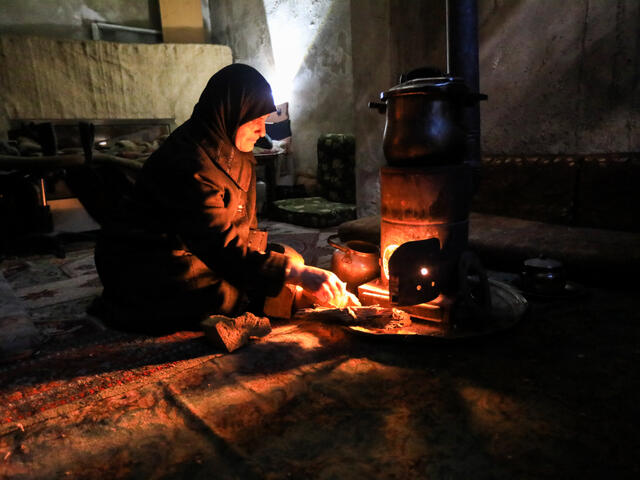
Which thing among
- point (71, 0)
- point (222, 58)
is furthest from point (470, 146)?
point (71, 0)

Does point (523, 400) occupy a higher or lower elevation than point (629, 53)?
lower

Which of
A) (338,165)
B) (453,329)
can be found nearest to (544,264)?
(453,329)

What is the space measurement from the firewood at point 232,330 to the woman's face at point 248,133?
3.51 feet

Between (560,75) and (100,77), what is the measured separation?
340 inches

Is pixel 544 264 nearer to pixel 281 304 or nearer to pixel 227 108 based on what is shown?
pixel 281 304

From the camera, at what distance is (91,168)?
5477 mm

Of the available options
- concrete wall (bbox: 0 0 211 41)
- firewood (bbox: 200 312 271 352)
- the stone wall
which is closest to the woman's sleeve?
firewood (bbox: 200 312 271 352)

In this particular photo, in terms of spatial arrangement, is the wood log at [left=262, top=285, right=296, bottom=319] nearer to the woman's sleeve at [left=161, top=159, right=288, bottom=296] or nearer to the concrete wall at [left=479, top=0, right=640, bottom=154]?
the woman's sleeve at [left=161, top=159, right=288, bottom=296]

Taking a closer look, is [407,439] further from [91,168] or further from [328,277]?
[91,168]

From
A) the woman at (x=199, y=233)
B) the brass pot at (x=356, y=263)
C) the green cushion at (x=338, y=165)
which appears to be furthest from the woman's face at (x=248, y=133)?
the green cushion at (x=338, y=165)

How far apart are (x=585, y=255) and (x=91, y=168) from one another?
17.3 ft

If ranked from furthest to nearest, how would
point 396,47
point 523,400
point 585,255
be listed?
point 396,47, point 585,255, point 523,400

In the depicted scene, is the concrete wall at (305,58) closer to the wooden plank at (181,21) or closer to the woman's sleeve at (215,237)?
the wooden plank at (181,21)

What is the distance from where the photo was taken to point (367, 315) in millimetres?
2746
